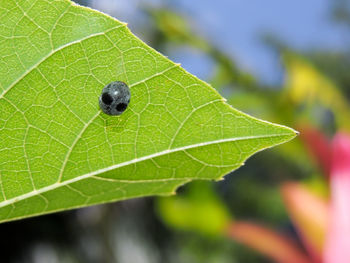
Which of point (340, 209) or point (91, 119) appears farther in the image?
point (340, 209)

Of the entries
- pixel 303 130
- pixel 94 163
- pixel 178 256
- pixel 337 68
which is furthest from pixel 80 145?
pixel 337 68

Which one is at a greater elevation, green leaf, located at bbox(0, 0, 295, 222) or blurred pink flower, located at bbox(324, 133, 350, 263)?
blurred pink flower, located at bbox(324, 133, 350, 263)

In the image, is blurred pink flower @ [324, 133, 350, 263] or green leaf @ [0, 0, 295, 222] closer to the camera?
green leaf @ [0, 0, 295, 222]

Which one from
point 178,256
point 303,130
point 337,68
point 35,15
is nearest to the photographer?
point 35,15

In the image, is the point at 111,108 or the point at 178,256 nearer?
the point at 111,108

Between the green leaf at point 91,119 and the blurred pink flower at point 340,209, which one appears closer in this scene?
the green leaf at point 91,119

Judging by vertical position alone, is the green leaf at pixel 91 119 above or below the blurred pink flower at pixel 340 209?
below

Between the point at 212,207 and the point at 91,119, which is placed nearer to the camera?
the point at 91,119

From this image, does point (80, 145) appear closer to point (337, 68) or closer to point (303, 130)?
point (303, 130)
